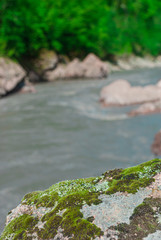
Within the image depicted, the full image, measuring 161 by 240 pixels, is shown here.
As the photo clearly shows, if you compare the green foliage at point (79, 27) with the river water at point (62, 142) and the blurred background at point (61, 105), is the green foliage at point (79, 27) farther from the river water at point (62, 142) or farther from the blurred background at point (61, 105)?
the river water at point (62, 142)

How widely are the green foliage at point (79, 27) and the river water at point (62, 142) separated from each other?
38.6 ft

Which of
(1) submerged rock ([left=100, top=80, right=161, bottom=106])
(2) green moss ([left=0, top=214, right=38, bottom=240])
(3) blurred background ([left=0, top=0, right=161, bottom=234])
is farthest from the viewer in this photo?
(1) submerged rock ([left=100, top=80, right=161, bottom=106])

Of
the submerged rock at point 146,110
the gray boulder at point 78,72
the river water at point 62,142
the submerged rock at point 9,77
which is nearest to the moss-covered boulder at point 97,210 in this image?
the river water at point 62,142

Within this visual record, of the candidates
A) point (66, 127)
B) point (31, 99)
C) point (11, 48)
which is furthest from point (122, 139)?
point (11, 48)

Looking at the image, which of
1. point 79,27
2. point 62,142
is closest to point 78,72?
Answer: point 79,27

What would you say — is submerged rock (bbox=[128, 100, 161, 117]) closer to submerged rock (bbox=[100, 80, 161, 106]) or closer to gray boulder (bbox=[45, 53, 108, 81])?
submerged rock (bbox=[100, 80, 161, 106])

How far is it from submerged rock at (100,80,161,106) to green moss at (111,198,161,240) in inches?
491

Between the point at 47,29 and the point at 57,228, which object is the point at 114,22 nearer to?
the point at 47,29

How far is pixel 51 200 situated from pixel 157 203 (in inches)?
47.4

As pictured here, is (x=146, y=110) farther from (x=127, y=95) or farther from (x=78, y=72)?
(x=78, y=72)

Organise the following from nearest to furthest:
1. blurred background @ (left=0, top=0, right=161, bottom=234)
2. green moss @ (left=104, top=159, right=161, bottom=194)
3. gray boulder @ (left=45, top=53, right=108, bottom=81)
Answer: green moss @ (left=104, top=159, right=161, bottom=194) → blurred background @ (left=0, top=0, right=161, bottom=234) → gray boulder @ (left=45, top=53, right=108, bottom=81)

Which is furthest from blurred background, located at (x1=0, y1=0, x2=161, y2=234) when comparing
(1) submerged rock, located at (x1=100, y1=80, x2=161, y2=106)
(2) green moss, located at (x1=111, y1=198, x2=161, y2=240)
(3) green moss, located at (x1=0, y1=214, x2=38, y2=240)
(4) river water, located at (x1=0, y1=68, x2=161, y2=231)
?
(2) green moss, located at (x1=111, y1=198, x2=161, y2=240)

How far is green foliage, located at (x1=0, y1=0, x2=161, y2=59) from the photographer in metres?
25.3

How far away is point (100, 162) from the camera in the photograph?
8172 mm
